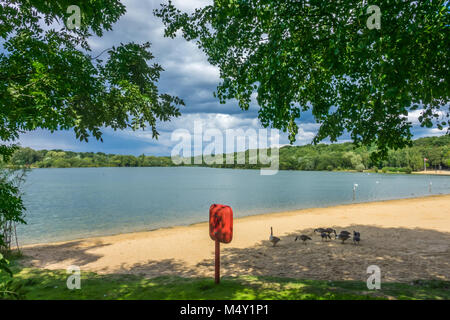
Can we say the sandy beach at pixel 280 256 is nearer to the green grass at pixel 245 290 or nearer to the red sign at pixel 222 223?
the green grass at pixel 245 290

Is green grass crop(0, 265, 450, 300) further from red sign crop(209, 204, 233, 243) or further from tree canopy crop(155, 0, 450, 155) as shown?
tree canopy crop(155, 0, 450, 155)

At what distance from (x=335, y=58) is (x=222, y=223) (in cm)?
359

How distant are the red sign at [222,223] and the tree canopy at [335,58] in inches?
82.4

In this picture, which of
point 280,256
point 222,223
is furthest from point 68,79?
point 280,256

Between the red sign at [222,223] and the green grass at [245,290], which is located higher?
the red sign at [222,223]

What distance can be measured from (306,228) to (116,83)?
1521cm

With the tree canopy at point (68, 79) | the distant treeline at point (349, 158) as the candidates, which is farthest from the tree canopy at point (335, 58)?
the distant treeline at point (349, 158)

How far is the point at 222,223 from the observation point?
16.3 feet

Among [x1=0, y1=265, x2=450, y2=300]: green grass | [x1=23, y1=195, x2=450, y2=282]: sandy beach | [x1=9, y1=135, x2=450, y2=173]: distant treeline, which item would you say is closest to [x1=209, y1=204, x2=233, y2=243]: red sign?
[x1=0, y1=265, x2=450, y2=300]: green grass

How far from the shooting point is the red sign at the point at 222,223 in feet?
16.1

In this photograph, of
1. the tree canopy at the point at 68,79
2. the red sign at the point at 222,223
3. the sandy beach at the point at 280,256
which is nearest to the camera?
the tree canopy at the point at 68,79
